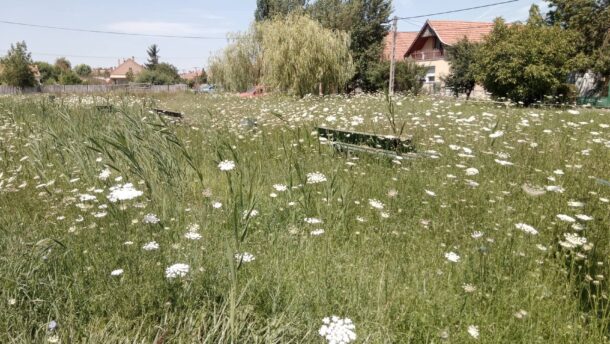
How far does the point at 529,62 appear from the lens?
1809cm

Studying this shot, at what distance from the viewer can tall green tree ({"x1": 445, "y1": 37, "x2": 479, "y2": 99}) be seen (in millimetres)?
28406

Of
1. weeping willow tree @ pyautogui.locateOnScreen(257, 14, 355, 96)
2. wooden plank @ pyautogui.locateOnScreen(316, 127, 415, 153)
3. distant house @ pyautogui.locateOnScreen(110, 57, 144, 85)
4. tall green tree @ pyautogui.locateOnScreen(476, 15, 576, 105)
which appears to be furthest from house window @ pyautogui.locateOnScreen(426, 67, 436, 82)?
distant house @ pyautogui.locateOnScreen(110, 57, 144, 85)

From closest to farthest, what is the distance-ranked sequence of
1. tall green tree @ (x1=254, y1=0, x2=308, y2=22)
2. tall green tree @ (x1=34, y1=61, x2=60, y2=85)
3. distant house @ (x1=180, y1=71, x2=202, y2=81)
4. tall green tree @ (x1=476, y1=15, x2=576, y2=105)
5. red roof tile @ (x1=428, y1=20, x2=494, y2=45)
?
tall green tree @ (x1=476, y1=15, x2=576, y2=105) < red roof tile @ (x1=428, y1=20, x2=494, y2=45) < tall green tree @ (x1=254, y1=0, x2=308, y2=22) < tall green tree @ (x1=34, y1=61, x2=60, y2=85) < distant house @ (x1=180, y1=71, x2=202, y2=81)

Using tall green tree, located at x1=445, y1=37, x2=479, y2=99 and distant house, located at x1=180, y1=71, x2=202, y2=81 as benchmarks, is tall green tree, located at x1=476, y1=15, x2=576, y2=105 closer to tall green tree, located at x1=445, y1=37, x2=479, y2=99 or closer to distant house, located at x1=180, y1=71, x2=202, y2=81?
tall green tree, located at x1=445, y1=37, x2=479, y2=99

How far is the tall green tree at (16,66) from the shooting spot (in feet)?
155

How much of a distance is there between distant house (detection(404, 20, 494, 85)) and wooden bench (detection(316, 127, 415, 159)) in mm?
32215

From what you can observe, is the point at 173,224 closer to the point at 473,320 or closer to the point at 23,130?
the point at 473,320

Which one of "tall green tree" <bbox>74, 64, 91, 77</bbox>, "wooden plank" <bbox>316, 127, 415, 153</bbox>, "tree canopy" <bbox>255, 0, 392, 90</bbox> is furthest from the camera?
"tall green tree" <bbox>74, 64, 91, 77</bbox>

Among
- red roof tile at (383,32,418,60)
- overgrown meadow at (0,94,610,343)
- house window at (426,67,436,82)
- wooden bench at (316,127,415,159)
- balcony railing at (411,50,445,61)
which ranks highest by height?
red roof tile at (383,32,418,60)

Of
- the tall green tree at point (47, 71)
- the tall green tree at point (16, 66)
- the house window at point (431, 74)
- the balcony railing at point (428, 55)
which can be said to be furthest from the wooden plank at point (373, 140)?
the tall green tree at point (47, 71)

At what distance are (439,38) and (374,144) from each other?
34.6 metres

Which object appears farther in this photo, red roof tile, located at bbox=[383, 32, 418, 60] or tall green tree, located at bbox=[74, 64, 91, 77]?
tall green tree, located at bbox=[74, 64, 91, 77]

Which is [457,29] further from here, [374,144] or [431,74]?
[374,144]

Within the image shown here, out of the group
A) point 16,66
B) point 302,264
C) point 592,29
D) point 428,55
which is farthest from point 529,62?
point 16,66
